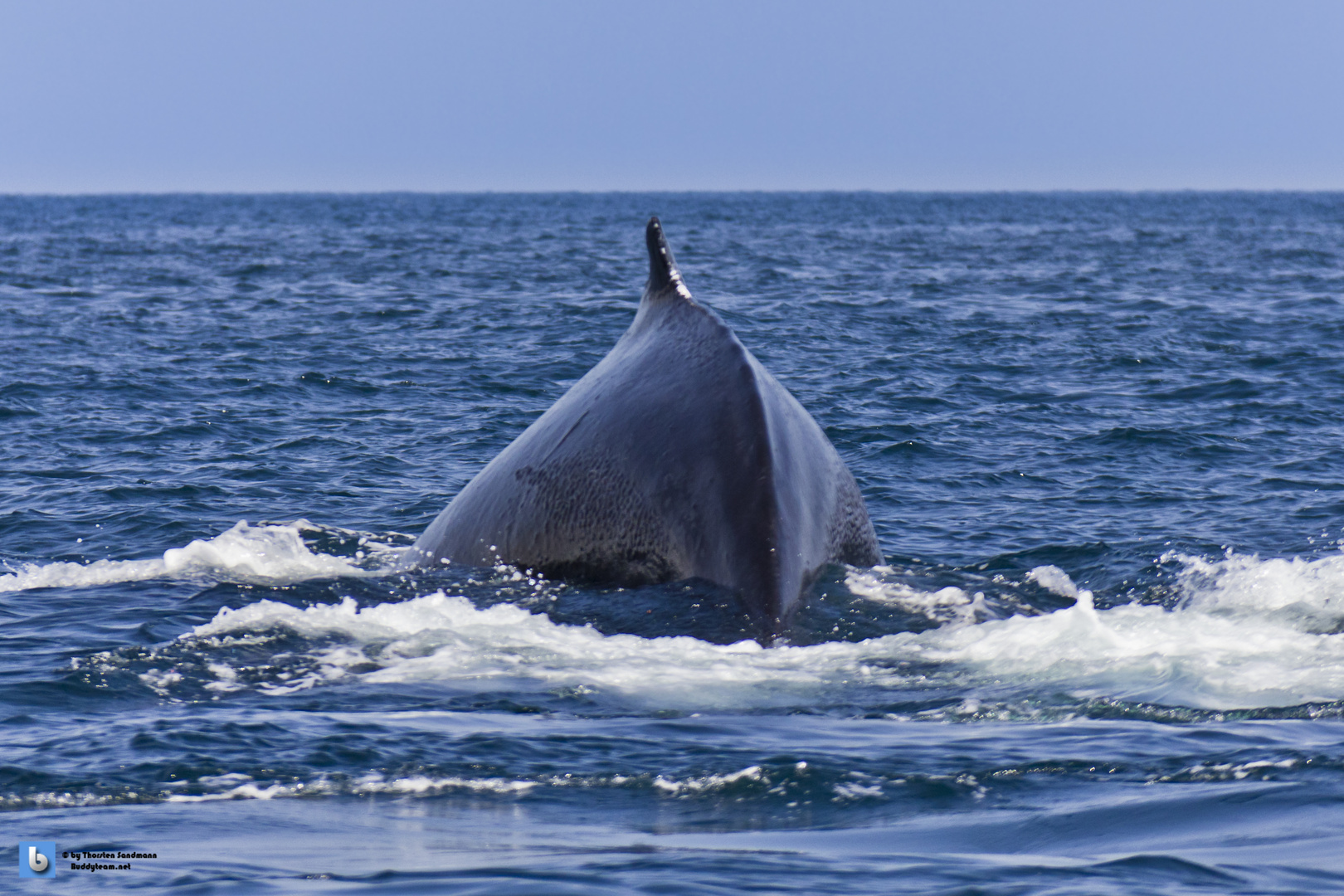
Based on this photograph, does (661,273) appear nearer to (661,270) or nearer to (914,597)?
(661,270)

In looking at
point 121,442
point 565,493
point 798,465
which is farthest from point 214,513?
point 798,465

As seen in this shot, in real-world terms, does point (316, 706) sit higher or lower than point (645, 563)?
lower

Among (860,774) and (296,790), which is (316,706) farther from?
(860,774)

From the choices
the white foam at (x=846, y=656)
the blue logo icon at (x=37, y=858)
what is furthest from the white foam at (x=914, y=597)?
the blue logo icon at (x=37, y=858)

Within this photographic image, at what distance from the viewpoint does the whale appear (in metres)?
7.32

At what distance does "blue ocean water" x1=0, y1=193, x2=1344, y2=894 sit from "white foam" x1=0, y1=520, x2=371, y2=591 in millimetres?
37

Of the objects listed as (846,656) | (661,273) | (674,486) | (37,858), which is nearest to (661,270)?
(661,273)

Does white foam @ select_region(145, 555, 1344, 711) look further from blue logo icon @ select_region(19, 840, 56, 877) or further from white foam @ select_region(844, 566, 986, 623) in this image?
blue logo icon @ select_region(19, 840, 56, 877)

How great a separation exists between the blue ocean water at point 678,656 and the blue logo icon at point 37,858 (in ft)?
0.19

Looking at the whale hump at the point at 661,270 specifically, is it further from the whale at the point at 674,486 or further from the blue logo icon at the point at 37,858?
the blue logo icon at the point at 37,858

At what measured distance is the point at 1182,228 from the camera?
82.8 meters

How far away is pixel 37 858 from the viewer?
4977 mm

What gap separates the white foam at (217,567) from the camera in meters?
10.1

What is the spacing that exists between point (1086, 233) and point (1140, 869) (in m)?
72.7
